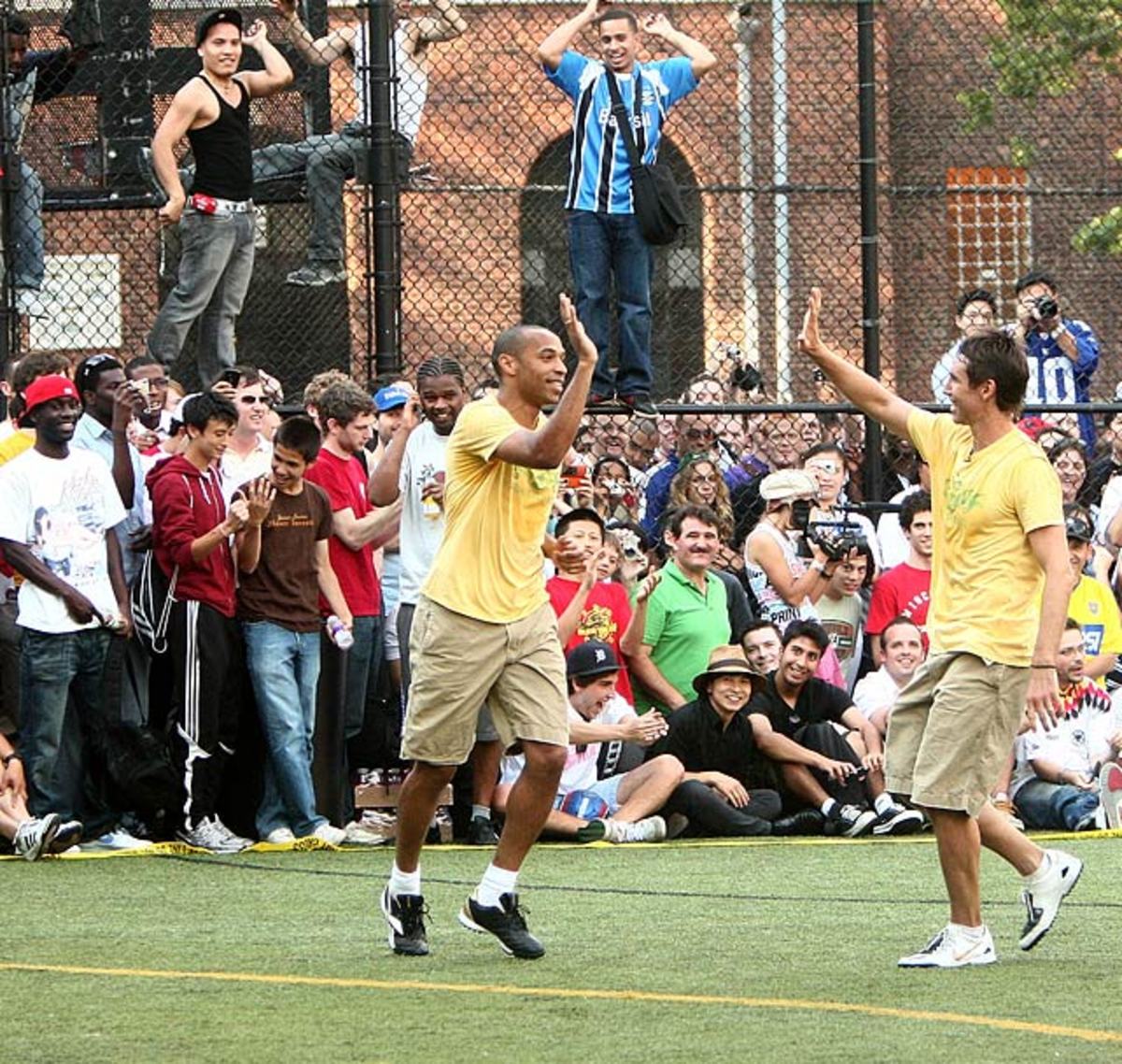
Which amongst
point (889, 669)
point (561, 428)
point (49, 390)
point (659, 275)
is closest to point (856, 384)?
point (561, 428)

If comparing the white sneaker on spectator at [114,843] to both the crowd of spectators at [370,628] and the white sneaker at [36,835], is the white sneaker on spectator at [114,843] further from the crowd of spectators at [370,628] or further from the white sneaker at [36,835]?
the white sneaker at [36,835]

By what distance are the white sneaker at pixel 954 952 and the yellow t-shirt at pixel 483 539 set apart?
5.35 feet

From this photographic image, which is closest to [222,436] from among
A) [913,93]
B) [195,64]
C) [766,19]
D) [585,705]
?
[585,705]

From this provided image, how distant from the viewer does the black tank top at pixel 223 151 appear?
42.0ft

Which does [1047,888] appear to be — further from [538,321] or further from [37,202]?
[538,321]

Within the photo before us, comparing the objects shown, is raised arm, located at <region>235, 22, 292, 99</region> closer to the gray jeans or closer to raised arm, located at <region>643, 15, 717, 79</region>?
the gray jeans

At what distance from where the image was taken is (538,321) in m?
21.2

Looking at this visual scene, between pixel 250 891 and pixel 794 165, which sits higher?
pixel 794 165

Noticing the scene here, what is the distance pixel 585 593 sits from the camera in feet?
37.9

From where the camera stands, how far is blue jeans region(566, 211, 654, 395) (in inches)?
516

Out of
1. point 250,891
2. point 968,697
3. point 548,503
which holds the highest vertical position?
point 548,503

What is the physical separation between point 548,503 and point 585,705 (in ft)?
13.5

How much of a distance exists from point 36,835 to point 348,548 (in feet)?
7.18

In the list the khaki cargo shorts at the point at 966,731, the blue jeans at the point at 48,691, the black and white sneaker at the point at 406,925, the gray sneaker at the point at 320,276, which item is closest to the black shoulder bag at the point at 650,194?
the gray sneaker at the point at 320,276
